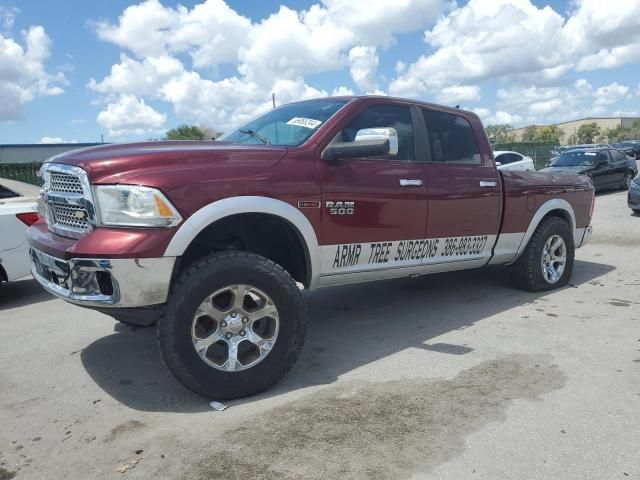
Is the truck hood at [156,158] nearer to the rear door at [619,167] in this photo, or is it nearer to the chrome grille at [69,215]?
the chrome grille at [69,215]

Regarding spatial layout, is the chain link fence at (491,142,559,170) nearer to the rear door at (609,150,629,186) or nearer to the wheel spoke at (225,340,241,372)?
the rear door at (609,150,629,186)

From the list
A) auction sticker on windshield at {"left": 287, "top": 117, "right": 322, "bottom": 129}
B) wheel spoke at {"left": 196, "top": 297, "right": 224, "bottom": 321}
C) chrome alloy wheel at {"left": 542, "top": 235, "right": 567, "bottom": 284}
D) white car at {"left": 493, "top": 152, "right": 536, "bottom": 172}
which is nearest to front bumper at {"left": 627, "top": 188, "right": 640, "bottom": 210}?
white car at {"left": 493, "top": 152, "right": 536, "bottom": 172}

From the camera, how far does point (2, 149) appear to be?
49219mm

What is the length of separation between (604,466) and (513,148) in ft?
101

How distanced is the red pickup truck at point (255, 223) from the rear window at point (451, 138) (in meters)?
0.02

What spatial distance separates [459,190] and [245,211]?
2212 millimetres

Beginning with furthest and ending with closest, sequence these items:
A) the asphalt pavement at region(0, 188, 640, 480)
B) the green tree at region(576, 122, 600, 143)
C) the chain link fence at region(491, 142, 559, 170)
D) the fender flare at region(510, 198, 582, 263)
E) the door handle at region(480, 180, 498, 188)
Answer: the green tree at region(576, 122, 600, 143)
the chain link fence at region(491, 142, 559, 170)
the fender flare at region(510, 198, 582, 263)
the door handle at region(480, 180, 498, 188)
the asphalt pavement at region(0, 188, 640, 480)

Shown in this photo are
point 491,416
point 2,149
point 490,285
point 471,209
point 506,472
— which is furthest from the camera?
point 2,149

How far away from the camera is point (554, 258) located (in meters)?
6.01

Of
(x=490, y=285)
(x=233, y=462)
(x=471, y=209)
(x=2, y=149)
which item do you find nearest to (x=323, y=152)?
(x=471, y=209)

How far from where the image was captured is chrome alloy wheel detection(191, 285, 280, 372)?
10.7 ft

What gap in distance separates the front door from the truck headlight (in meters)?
1.15

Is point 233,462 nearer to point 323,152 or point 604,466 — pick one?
point 604,466

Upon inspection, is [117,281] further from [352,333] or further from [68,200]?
[352,333]
